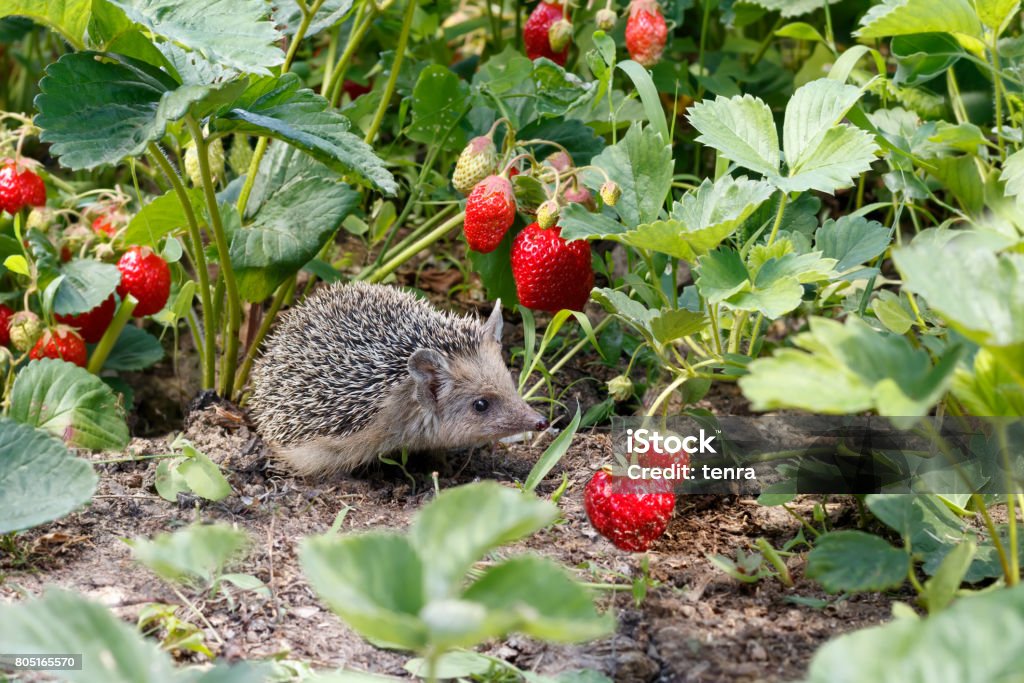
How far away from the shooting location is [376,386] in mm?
4145

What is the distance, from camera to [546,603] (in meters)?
1.93

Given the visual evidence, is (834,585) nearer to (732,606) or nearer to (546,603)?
(732,606)

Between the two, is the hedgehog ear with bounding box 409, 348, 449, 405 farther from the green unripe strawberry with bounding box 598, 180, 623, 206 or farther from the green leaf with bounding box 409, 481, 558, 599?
the green leaf with bounding box 409, 481, 558, 599

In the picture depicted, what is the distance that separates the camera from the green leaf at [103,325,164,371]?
16.3 ft

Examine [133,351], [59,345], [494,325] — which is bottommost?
[133,351]

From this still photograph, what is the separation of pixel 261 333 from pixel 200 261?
1.84ft

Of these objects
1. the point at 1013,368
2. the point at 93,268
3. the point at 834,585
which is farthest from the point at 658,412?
the point at 93,268

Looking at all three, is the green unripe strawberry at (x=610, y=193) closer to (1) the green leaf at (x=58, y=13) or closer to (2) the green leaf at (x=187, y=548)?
(2) the green leaf at (x=187, y=548)

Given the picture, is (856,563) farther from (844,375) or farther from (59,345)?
(59,345)

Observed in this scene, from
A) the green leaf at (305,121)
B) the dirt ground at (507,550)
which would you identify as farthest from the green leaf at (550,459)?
the green leaf at (305,121)

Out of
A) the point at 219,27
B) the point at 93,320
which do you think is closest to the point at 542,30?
the point at 219,27

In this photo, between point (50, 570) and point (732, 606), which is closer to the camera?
point (732, 606)

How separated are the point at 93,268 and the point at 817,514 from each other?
2975mm

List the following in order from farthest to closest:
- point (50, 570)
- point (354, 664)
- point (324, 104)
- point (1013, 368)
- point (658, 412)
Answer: point (658, 412), point (324, 104), point (50, 570), point (354, 664), point (1013, 368)
